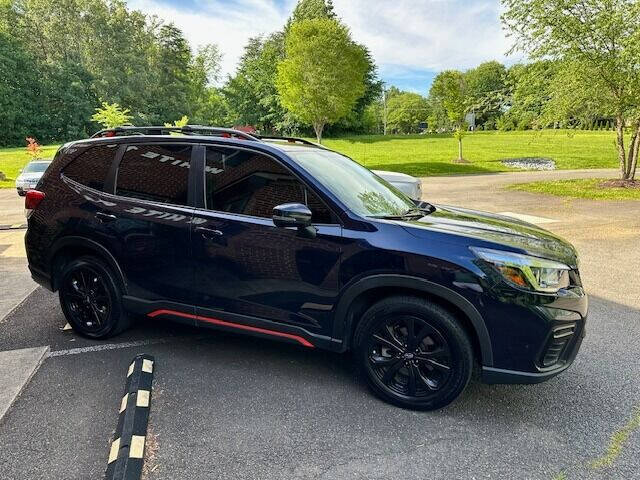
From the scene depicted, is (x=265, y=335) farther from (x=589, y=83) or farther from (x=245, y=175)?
(x=589, y=83)

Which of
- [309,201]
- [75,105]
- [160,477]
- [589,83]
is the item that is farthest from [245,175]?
[75,105]

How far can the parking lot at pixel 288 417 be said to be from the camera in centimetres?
234

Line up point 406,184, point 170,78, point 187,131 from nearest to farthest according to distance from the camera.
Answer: point 187,131
point 406,184
point 170,78

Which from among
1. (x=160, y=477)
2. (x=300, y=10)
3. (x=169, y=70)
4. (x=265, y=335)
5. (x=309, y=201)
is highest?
(x=300, y=10)

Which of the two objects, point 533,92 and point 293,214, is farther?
point 533,92

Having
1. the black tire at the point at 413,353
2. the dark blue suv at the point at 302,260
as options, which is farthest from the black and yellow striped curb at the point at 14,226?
the black tire at the point at 413,353

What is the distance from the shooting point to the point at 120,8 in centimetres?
5584

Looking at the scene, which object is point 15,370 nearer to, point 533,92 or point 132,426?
point 132,426

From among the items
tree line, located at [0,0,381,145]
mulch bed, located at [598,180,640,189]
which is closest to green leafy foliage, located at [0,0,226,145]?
tree line, located at [0,0,381,145]

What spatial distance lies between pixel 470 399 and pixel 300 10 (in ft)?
184

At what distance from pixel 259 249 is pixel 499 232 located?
1667 mm

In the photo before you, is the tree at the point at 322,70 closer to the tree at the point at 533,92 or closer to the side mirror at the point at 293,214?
the tree at the point at 533,92

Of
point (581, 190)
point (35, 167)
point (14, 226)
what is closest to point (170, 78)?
point (35, 167)

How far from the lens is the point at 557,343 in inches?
103
